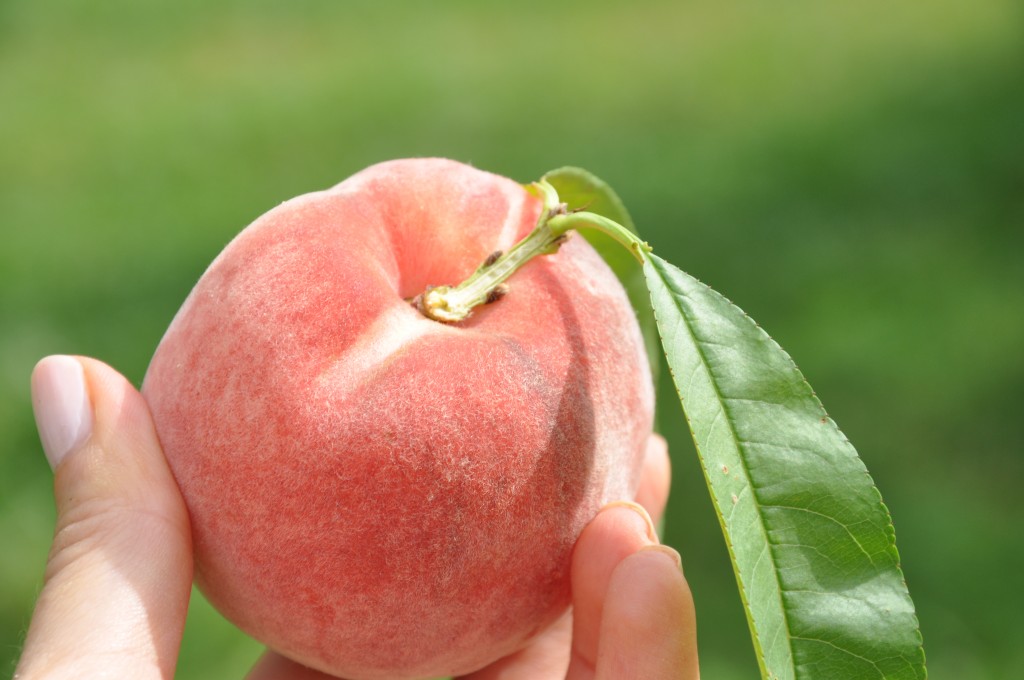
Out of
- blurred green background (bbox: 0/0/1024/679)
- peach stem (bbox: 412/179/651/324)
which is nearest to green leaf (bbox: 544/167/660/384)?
peach stem (bbox: 412/179/651/324)

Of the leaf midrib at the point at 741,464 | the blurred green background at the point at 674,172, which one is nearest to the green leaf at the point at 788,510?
the leaf midrib at the point at 741,464

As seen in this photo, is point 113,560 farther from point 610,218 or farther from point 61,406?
point 610,218

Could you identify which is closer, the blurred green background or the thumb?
the thumb

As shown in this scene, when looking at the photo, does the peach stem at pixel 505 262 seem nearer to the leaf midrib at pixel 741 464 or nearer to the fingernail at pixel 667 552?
the leaf midrib at pixel 741 464

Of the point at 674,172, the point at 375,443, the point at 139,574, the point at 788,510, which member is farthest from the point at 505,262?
the point at 674,172

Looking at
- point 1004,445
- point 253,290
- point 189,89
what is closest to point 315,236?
point 253,290

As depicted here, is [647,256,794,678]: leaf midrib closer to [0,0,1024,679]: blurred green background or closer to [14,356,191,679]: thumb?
[14,356,191,679]: thumb

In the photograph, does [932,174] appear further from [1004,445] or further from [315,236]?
[315,236]
